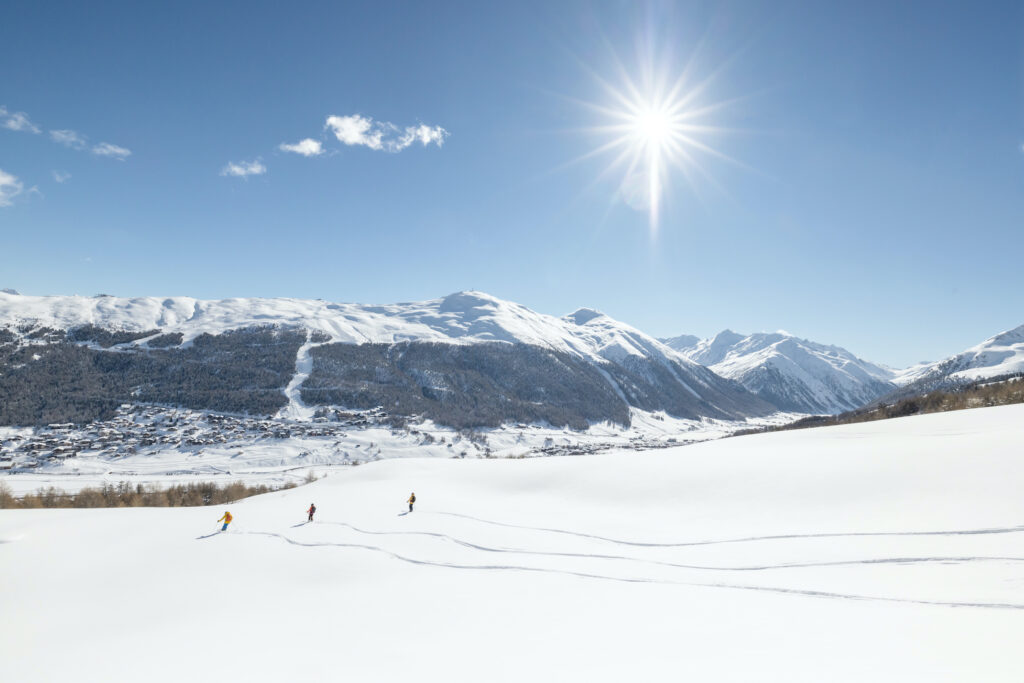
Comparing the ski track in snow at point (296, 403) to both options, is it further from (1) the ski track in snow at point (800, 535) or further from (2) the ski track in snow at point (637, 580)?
(1) the ski track in snow at point (800, 535)

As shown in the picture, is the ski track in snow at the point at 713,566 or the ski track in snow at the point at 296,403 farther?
the ski track in snow at the point at 296,403

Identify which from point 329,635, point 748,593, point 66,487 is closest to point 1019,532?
point 748,593

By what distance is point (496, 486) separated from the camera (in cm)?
3544

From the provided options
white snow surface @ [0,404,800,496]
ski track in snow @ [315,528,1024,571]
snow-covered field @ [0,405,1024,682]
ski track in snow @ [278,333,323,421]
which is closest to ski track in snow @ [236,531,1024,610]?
snow-covered field @ [0,405,1024,682]

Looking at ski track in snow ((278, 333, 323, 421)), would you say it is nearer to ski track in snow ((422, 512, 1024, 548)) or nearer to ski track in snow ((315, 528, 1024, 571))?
ski track in snow ((315, 528, 1024, 571))

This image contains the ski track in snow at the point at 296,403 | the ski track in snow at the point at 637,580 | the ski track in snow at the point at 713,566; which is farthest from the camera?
the ski track in snow at the point at 296,403

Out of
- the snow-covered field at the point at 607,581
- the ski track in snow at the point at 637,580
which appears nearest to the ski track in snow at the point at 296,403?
the snow-covered field at the point at 607,581

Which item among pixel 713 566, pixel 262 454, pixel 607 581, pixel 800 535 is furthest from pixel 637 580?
pixel 262 454

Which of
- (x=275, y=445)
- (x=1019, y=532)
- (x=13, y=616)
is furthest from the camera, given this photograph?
(x=275, y=445)

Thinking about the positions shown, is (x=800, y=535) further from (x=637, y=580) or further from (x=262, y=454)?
(x=262, y=454)

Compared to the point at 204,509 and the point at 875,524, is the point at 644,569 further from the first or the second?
the point at 204,509

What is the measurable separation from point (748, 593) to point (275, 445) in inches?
5171

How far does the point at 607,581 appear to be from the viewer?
14.6 m

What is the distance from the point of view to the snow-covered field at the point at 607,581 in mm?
9133
